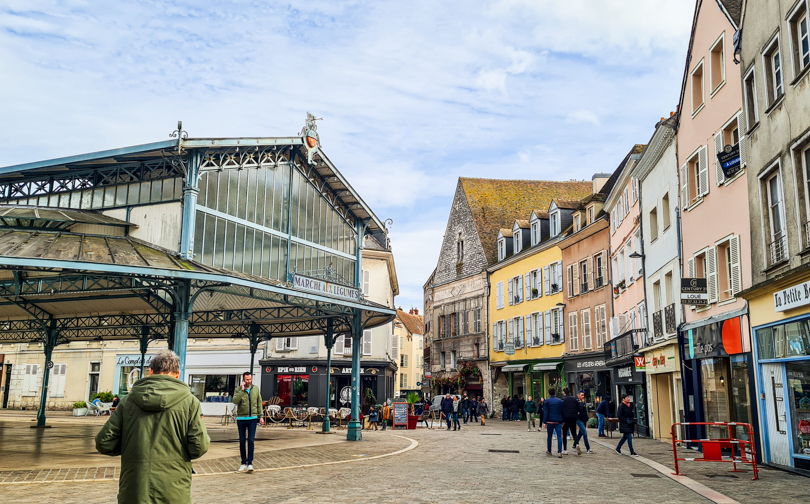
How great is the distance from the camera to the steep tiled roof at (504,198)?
156 feet

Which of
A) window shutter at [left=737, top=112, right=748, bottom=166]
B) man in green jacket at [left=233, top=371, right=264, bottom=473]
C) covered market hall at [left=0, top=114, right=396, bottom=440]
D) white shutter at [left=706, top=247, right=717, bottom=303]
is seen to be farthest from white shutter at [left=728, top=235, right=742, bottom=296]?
man in green jacket at [left=233, top=371, right=264, bottom=473]

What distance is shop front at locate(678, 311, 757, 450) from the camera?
1573 cm

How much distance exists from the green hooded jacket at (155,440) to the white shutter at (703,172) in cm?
1619

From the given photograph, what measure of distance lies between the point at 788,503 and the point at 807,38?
806cm

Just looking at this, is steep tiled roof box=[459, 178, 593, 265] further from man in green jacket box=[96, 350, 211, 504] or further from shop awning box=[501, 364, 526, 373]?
man in green jacket box=[96, 350, 211, 504]

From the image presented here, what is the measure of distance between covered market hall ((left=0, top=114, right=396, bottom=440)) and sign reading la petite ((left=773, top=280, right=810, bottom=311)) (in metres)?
10.3

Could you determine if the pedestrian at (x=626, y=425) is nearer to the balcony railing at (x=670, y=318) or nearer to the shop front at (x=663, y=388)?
the shop front at (x=663, y=388)

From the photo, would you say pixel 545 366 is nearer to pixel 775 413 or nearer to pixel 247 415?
pixel 775 413

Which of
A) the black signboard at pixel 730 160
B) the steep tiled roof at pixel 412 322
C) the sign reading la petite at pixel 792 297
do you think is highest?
the steep tiled roof at pixel 412 322

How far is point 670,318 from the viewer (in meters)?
21.3

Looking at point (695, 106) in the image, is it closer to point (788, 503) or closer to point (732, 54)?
point (732, 54)

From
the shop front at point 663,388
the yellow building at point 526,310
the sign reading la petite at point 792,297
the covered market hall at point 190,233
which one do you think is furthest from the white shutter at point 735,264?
the yellow building at point 526,310

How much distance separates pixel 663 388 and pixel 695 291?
22.0 feet

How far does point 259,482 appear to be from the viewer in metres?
11.1
